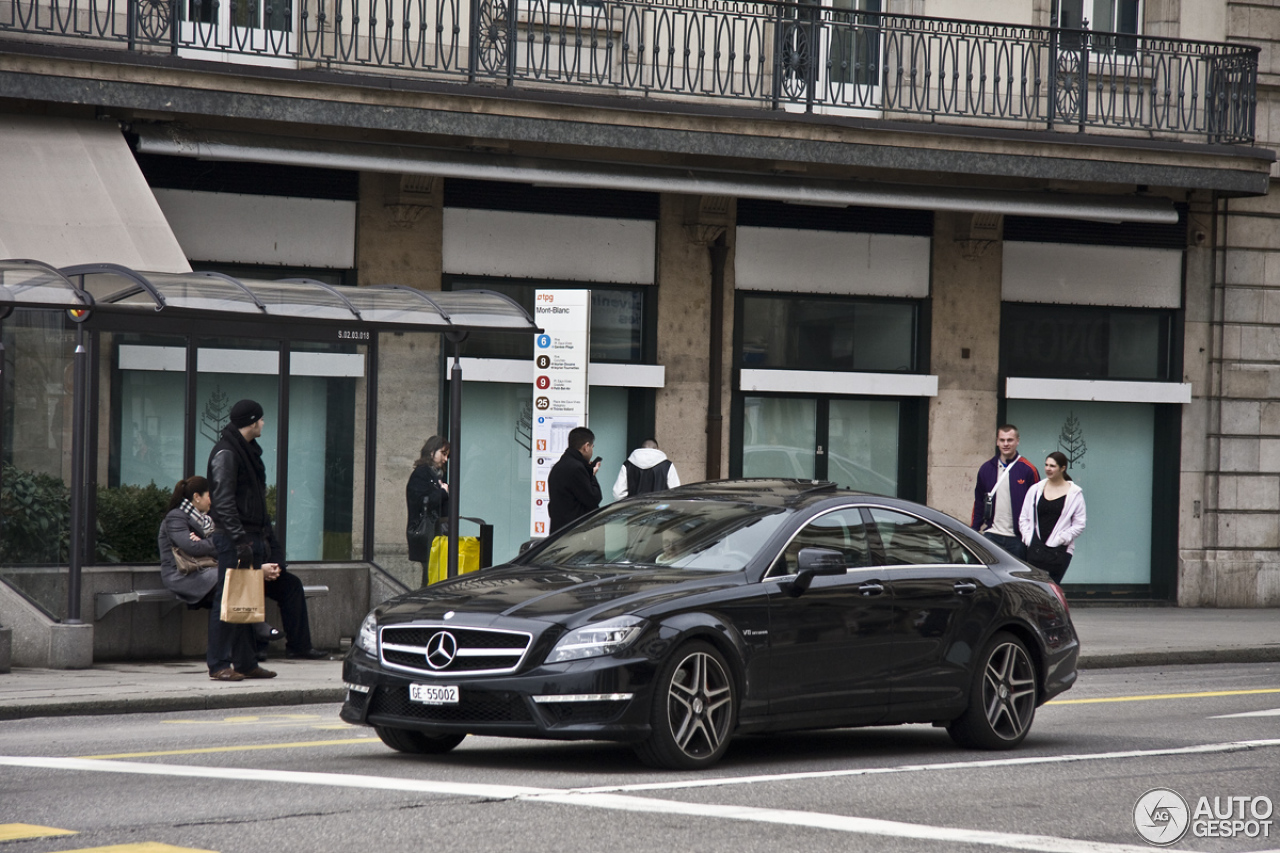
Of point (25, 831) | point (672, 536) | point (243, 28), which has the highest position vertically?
point (243, 28)

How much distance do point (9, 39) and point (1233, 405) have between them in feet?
47.6

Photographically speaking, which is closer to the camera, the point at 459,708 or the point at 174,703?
the point at 459,708

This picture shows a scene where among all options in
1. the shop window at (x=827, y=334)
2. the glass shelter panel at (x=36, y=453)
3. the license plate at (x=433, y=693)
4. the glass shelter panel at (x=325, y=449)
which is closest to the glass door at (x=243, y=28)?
the glass shelter panel at (x=325, y=449)

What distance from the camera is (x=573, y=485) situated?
15.1 meters

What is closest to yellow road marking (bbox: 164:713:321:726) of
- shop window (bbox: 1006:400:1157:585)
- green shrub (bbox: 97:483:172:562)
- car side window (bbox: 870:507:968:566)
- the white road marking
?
the white road marking

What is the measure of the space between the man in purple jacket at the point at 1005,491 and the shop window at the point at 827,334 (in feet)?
14.7

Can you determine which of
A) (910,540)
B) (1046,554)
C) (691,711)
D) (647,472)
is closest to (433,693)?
A: (691,711)

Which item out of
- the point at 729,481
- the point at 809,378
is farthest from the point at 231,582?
the point at 809,378

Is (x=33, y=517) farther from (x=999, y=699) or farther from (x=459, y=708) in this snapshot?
(x=999, y=699)

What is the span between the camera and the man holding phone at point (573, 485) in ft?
49.7

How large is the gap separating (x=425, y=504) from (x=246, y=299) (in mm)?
2594

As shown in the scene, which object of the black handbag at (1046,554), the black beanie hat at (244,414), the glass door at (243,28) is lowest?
the black handbag at (1046,554)

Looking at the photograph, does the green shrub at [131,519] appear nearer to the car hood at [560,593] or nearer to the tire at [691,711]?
the car hood at [560,593]
